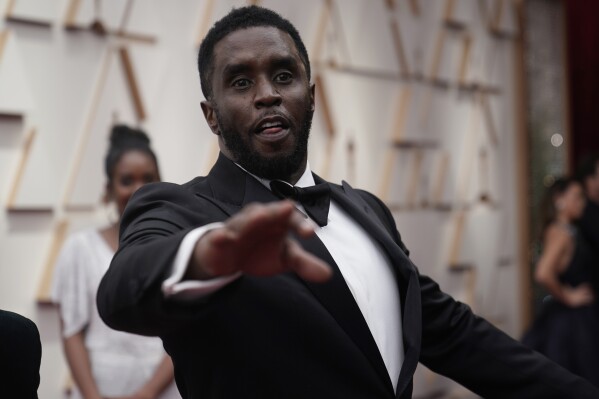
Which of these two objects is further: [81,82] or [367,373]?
[81,82]

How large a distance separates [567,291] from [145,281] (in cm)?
393

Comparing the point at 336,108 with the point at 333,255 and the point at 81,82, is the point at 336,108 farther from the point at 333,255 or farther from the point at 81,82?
the point at 333,255

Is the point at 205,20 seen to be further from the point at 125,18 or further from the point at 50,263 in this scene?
the point at 50,263

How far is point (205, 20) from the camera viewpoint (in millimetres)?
3928

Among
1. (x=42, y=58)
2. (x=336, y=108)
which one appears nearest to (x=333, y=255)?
(x=42, y=58)

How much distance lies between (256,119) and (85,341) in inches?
56.9

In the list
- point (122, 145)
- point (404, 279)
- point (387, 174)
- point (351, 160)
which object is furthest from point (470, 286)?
point (404, 279)

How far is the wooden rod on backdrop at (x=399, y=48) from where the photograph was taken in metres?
5.10

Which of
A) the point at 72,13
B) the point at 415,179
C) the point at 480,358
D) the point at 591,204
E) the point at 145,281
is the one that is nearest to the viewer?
the point at 145,281

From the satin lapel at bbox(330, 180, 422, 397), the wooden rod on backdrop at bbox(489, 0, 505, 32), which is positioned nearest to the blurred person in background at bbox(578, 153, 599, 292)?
the wooden rod on backdrop at bbox(489, 0, 505, 32)

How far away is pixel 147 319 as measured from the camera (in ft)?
3.97

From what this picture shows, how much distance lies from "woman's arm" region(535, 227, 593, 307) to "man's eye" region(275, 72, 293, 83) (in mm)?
3430

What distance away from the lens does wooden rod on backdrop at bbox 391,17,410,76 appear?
5.10m

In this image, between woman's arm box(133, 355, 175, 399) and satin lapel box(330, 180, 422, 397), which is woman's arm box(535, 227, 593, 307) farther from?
satin lapel box(330, 180, 422, 397)
